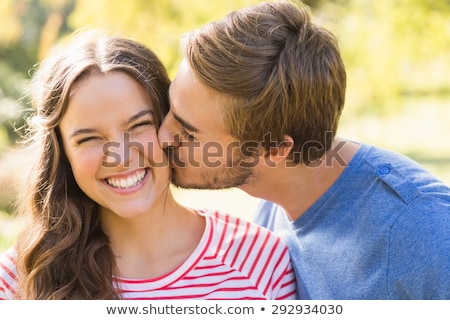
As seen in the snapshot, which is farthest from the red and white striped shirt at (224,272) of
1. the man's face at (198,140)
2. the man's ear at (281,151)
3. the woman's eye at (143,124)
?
the woman's eye at (143,124)

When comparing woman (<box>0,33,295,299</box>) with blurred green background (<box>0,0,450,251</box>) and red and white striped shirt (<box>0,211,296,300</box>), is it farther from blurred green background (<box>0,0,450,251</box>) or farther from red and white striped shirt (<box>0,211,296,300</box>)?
blurred green background (<box>0,0,450,251</box>)

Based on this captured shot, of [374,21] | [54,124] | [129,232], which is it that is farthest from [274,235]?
[374,21]

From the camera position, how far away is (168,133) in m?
2.56

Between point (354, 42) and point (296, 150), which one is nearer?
point (296, 150)

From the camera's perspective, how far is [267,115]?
270 centimetres

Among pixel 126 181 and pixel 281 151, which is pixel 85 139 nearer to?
pixel 126 181

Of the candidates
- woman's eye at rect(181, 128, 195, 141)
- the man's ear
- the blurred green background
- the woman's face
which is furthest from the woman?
the blurred green background

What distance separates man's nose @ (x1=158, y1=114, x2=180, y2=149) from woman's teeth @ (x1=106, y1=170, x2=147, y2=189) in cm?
15

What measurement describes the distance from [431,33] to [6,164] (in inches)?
221

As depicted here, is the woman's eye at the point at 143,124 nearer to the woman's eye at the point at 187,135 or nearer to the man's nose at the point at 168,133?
the man's nose at the point at 168,133

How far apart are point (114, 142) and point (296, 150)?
2.69ft

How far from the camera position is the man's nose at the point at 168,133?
252 centimetres

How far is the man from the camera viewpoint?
244 cm
